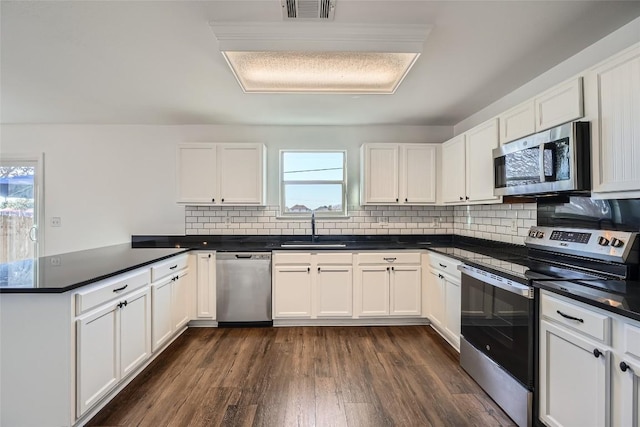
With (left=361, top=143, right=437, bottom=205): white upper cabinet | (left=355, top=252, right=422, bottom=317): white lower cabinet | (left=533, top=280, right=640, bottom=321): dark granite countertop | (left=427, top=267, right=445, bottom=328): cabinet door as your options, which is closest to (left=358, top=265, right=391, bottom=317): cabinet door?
(left=355, top=252, right=422, bottom=317): white lower cabinet

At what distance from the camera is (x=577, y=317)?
1.45m

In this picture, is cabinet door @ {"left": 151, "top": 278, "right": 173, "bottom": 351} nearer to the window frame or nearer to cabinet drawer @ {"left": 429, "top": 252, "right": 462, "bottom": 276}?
the window frame

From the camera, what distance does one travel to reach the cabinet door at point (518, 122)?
215 cm

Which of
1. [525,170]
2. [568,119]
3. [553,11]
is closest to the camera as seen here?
[553,11]

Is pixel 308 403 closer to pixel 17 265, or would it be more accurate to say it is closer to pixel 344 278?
pixel 344 278

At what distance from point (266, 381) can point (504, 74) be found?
3.18m

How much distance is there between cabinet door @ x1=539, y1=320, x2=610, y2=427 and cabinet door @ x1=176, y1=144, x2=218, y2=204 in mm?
3353

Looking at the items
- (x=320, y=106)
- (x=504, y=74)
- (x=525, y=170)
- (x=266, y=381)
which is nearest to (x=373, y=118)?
(x=320, y=106)

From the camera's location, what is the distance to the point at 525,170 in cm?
216

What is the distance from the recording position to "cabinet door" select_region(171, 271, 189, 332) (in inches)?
116

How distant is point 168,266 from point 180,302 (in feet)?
1.68

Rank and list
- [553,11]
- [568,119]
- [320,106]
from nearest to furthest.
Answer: [553,11]
[568,119]
[320,106]

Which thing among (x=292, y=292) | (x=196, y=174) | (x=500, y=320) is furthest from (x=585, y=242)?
A: (x=196, y=174)

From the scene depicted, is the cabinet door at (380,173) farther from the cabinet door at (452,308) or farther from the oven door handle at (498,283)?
the oven door handle at (498,283)
